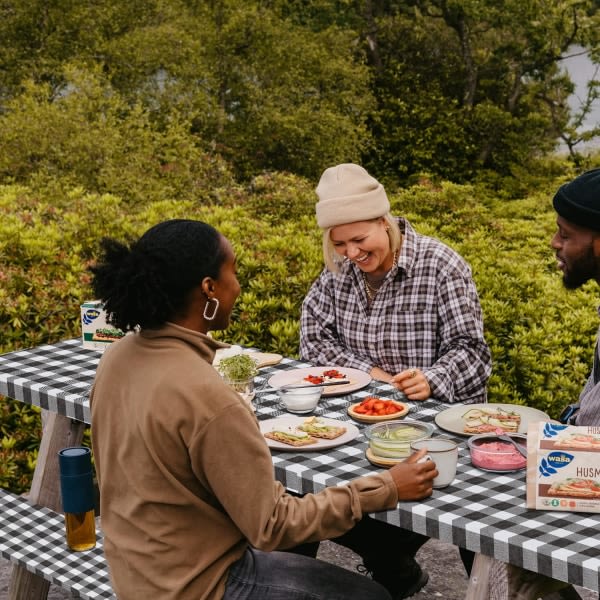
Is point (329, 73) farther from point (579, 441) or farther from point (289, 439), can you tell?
point (579, 441)

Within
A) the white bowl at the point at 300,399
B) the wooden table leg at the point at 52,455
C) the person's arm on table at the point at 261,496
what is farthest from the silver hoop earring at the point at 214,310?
the wooden table leg at the point at 52,455

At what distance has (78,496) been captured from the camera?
3205mm

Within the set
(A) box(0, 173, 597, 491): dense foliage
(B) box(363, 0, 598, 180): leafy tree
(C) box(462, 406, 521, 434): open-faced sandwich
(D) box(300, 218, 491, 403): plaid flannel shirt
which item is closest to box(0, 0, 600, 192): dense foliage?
(B) box(363, 0, 598, 180): leafy tree

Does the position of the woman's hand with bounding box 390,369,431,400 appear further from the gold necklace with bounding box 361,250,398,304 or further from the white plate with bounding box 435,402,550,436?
the gold necklace with bounding box 361,250,398,304

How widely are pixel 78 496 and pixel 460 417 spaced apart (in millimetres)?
1315

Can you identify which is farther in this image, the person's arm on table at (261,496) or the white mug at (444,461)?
the white mug at (444,461)

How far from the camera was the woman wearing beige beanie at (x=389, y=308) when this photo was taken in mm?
3621

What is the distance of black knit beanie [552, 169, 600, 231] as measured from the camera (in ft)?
9.13

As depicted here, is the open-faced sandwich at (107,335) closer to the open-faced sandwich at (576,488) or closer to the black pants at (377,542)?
the black pants at (377,542)

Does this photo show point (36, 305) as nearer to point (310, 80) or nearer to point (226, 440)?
point (226, 440)

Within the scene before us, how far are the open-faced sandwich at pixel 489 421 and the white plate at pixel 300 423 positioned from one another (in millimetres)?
346

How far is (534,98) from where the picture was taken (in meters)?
21.5

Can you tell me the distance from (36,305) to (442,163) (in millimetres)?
16964

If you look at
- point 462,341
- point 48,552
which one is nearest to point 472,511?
point 462,341
